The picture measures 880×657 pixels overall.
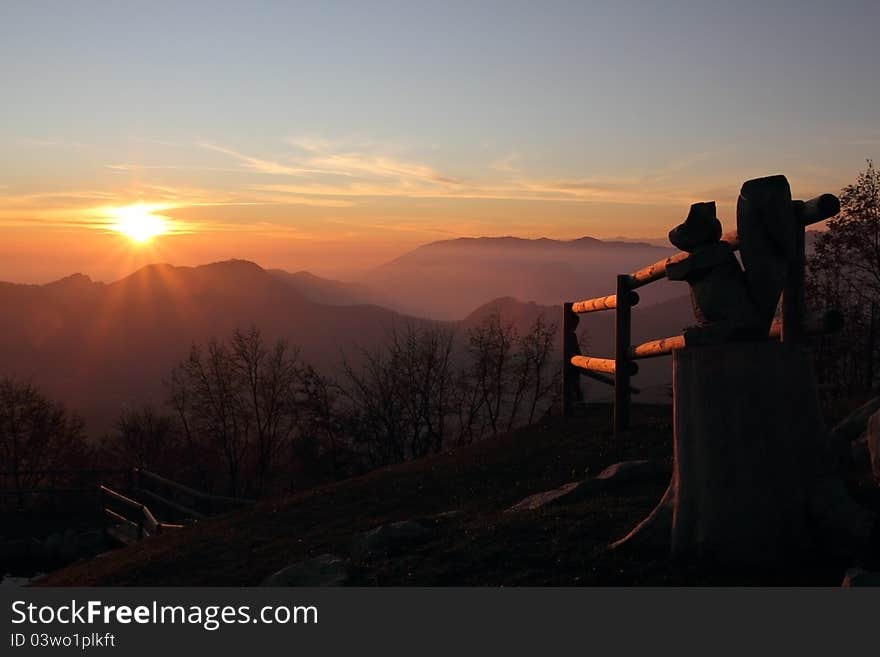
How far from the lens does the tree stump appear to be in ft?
22.0

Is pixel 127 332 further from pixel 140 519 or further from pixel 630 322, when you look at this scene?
pixel 630 322

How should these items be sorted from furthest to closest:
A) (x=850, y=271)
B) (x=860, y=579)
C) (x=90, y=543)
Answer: (x=850, y=271)
(x=90, y=543)
(x=860, y=579)

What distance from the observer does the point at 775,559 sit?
670cm

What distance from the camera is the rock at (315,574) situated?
8518 millimetres

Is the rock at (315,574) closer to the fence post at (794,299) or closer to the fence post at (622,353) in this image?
the fence post at (794,299)

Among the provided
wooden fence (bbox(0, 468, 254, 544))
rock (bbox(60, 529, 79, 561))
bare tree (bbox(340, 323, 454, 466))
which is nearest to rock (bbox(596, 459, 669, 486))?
wooden fence (bbox(0, 468, 254, 544))

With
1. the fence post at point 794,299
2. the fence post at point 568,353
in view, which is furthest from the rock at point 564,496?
the fence post at point 568,353

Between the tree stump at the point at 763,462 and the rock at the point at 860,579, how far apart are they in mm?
512

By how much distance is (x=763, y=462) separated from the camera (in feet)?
22.0

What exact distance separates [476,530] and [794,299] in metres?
3.92

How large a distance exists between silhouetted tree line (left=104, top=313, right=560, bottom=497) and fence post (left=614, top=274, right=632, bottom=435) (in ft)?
62.7

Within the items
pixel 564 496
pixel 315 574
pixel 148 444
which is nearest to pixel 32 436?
pixel 148 444

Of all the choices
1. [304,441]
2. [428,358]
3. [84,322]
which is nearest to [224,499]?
[304,441]
